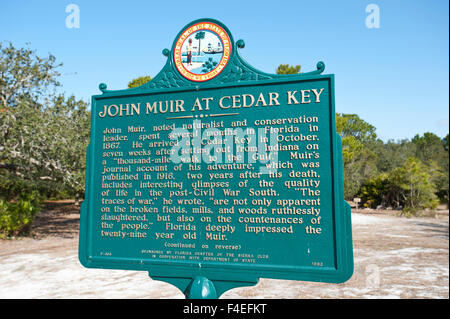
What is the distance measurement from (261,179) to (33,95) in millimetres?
14597

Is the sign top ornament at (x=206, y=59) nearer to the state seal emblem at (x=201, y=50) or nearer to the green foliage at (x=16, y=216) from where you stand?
the state seal emblem at (x=201, y=50)

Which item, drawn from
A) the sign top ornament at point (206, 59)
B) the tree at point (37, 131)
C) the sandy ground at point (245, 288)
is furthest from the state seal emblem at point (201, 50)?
the tree at point (37, 131)

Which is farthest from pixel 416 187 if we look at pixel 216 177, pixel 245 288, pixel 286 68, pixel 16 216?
pixel 216 177

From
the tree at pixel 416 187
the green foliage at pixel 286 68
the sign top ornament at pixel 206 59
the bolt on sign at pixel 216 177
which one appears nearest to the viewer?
the bolt on sign at pixel 216 177

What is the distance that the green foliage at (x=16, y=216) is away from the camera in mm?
14167

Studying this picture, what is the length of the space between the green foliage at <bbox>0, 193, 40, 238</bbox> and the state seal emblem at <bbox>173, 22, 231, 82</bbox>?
13.0 meters

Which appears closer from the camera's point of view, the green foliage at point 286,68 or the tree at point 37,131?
the tree at point 37,131

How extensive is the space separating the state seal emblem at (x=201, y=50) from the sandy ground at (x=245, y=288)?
189 inches

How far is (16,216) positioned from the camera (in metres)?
14.5

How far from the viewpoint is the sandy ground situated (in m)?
7.45

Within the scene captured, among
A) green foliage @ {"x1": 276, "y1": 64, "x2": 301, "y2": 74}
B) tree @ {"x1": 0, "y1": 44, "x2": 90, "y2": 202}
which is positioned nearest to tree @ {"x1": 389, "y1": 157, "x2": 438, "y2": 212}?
green foliage @ {"x1": 276, "y1": 64, "x2": 301, "y2": 74}

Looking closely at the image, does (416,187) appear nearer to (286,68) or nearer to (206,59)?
(286,68)

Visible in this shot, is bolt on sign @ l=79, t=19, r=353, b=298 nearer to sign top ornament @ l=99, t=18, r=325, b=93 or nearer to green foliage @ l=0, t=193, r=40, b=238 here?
sign top ornament @ l=99, t=18, r=325, b=93

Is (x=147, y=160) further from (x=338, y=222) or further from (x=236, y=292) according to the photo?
(x=236, y=292)
